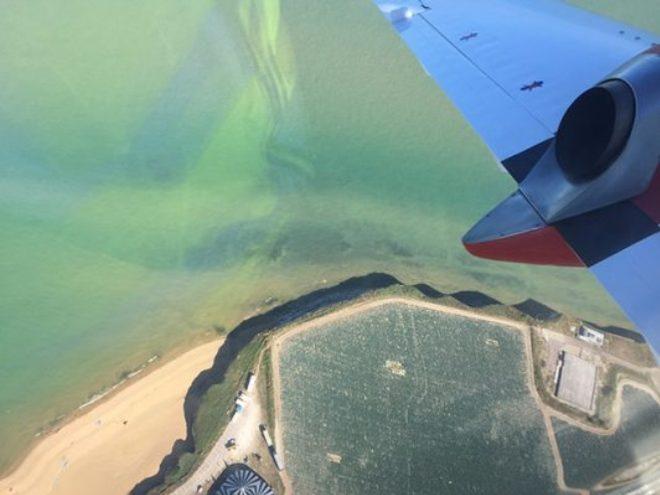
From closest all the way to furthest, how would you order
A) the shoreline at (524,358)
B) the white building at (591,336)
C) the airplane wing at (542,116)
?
the airplane wing at (542,116) < the shoreline at (524,358) < the white building at (591,336)

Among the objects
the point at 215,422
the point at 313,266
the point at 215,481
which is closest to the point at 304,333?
the point at 313,266

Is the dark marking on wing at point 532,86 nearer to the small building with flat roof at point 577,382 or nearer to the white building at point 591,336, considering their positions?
the white building at point 591,336

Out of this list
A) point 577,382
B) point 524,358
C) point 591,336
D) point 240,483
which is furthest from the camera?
point 591,336

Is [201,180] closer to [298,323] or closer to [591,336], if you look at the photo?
[298,323]

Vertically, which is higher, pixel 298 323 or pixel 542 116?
pixel 542 116

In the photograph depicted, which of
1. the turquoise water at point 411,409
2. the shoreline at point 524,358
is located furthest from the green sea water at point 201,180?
the turquoise water at point 411,409

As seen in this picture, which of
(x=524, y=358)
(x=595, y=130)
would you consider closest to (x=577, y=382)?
(x=524, y=358)
